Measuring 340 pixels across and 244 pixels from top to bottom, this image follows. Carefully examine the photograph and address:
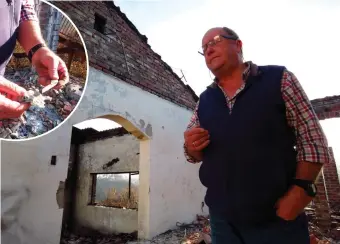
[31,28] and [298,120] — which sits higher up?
[31,28]

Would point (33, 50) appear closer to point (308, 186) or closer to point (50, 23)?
point (50, 23)

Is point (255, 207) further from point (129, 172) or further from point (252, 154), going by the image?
point (129, 172)

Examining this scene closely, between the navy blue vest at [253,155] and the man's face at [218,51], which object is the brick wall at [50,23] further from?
the navy blue vest at [253,155]

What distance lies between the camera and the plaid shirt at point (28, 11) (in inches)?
42.3

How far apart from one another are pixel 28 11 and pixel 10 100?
0.45 m

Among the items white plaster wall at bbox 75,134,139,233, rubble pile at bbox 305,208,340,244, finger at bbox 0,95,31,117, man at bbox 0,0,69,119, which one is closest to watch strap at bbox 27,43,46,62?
man at bbox 0,0,69,119

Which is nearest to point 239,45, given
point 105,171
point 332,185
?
point 332,185

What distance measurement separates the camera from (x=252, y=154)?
3.54ft

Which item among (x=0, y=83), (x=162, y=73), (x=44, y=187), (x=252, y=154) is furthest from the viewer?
(x=162, y=73)

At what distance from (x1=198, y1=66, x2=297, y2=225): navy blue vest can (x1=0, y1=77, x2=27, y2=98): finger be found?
923 millimetres

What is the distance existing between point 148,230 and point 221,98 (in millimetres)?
3797

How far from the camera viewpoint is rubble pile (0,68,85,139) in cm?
103

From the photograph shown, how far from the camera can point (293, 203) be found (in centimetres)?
95

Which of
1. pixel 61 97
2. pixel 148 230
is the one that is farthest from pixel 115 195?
pixel 61 97
